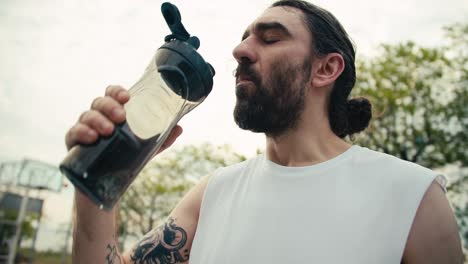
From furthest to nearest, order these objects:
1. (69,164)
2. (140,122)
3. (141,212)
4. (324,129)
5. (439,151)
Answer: (141,212)
(439,151)
(324,129)
(140,122)
(69,164)

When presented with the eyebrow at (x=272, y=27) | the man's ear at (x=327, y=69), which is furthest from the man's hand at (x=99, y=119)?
the man's ear at (x=327, y=69)

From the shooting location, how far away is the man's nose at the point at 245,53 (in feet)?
6.35

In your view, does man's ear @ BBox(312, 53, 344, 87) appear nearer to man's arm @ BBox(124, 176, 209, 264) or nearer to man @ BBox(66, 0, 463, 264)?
man @ BBox(66, 0, 463, 264)

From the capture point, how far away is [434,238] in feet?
4.58

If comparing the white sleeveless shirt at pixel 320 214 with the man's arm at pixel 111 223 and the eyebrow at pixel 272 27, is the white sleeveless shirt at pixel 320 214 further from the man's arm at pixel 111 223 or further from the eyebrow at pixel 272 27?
the eyebrow at pixel 272 27

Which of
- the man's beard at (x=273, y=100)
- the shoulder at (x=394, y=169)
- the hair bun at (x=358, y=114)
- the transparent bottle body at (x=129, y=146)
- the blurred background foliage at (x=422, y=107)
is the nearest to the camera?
the transparent bottle body at (x=129, y=146)

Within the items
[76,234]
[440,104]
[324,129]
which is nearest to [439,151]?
[440,104]

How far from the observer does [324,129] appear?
208 cm

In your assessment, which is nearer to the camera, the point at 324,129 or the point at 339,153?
the point at 339,153

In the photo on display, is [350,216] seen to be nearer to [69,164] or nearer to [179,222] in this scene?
[179,222]

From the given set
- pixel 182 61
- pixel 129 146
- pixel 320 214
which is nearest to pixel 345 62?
pixel 320 214

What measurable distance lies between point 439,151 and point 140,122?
18.0 meters

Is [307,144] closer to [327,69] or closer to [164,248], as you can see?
[327,69]

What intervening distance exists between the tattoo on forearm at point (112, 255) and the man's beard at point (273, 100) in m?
0.87
